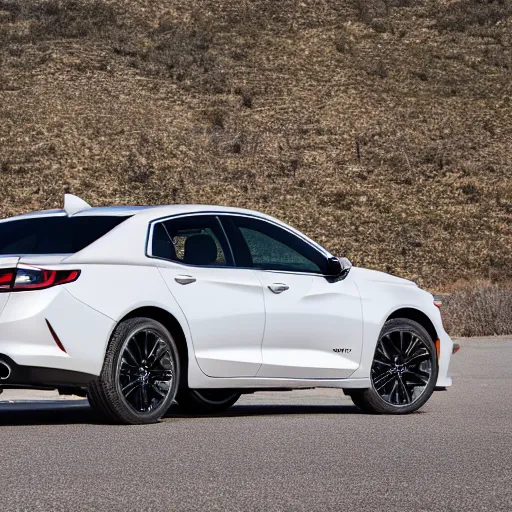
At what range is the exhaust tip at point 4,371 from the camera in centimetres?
961

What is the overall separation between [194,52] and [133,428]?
156 feet

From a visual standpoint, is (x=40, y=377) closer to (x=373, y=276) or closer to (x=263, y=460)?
(x=263, y=460)

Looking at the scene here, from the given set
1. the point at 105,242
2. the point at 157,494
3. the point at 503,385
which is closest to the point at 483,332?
the point at 503,385

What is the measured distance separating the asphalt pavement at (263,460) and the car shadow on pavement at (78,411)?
0.02 meters

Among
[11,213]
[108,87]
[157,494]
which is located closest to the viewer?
[157,494]

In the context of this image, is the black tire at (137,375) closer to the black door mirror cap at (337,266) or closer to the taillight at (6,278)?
the taillight at (6,278)

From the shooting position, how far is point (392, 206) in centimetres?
4619

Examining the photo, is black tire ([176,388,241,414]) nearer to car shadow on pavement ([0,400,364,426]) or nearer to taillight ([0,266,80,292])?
car shadow on pavement ([0,400,364,426])

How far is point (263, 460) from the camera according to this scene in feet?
27.1

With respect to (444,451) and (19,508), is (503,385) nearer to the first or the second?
(444,451)

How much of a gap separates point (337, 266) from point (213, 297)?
4.12ft

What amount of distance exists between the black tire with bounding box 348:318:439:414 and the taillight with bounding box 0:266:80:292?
10.2 feet

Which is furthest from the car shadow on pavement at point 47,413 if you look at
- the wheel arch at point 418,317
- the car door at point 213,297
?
the wheel arch at point 418,317

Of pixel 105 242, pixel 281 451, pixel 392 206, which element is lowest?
pixel 392 206
